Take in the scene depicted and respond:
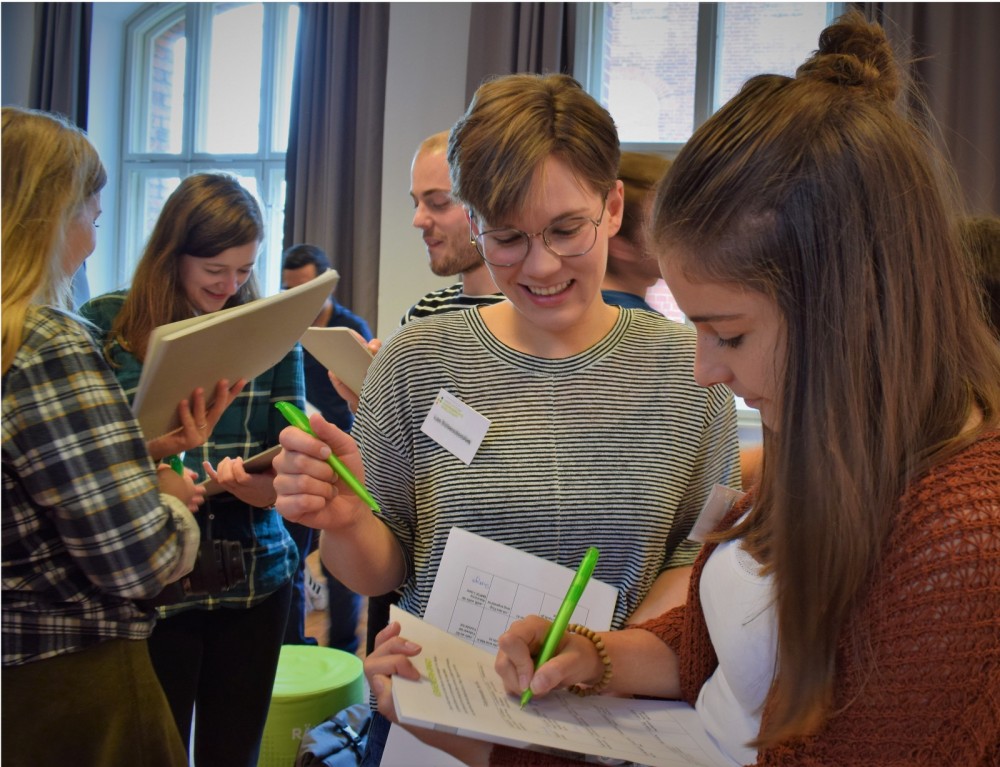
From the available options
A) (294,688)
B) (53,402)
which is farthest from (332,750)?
(53,402)

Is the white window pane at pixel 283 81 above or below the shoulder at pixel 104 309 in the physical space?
above

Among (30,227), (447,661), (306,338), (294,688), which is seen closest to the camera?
(447,661)

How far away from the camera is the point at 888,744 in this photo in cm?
69

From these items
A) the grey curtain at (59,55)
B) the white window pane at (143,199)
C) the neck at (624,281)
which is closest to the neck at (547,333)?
the neck at (624,281)

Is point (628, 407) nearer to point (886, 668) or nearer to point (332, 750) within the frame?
point (886, 668)

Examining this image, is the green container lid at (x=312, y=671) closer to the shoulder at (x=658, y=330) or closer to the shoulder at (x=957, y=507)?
the shoulder at (x=658, y=330)

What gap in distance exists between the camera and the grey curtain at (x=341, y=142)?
5.11 metres

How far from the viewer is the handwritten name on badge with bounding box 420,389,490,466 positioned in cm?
117

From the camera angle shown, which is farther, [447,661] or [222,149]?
[222,149]

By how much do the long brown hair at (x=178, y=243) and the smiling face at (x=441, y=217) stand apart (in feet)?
1.38

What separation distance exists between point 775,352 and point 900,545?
0.19 m

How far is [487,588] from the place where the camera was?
114 cm

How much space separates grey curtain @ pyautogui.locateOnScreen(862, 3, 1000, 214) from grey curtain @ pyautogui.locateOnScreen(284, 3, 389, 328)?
269cm

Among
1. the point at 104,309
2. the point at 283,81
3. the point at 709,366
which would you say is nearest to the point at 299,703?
the point at 104,309
